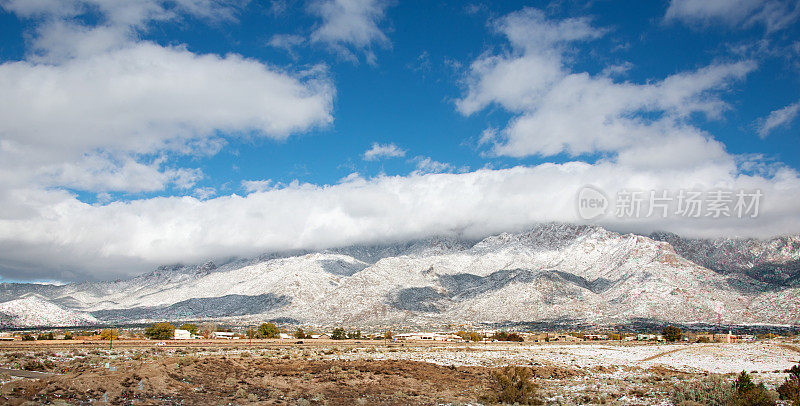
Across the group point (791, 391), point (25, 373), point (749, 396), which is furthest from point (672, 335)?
point (25, 373)

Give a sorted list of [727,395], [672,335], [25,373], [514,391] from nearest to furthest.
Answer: [727,395] < [514,391] < [25,373] < [672,335]

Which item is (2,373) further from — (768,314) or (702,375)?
(768,314)

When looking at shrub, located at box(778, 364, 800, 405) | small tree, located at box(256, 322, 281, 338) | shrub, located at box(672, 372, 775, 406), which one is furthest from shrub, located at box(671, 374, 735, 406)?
small tree, located at box(256, 322, 281, 338)

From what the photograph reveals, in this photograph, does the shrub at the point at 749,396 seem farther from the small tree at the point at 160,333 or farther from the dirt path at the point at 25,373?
the small tree at the point at 160,333

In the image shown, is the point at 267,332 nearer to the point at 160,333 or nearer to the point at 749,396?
the point at 160,333

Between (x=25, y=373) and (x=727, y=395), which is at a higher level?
(x=25, y=373)

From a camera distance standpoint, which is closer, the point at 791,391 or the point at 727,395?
the point at 727,395

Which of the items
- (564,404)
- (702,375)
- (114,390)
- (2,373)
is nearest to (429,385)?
(564,404)

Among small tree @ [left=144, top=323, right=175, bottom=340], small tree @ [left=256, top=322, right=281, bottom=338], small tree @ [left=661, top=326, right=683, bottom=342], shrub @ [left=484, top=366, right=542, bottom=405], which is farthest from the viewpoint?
small tree @ [left=256, top=322, right=281, bottom=338]

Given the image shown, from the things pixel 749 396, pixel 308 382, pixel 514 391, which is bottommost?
pixel 308 382

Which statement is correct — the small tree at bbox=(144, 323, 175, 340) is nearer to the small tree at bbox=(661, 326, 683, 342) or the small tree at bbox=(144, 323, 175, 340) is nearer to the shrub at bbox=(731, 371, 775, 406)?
the shrub at bbox=(731, 371, 775, 406)

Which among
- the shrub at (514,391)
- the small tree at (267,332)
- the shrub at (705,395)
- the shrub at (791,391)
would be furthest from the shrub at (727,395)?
the small tree at (267,332)

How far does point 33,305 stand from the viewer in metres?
192

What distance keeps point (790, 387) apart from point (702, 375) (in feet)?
Result: 51.6
